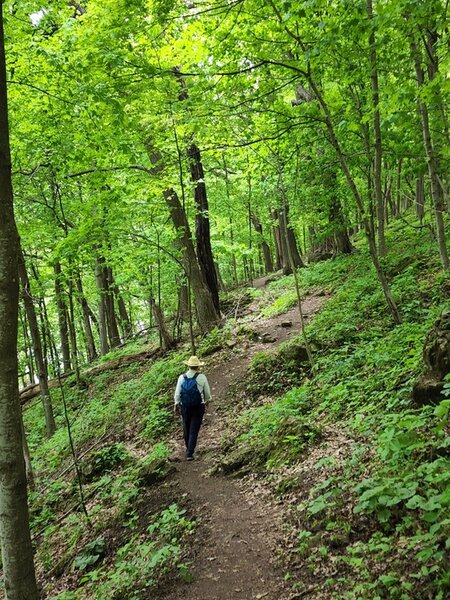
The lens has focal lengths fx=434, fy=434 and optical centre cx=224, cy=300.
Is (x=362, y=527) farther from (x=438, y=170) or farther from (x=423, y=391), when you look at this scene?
(x=438, y=170)

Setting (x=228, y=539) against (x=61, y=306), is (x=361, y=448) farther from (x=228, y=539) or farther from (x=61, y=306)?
(x=61, y=306)

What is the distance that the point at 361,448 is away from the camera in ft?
16.1

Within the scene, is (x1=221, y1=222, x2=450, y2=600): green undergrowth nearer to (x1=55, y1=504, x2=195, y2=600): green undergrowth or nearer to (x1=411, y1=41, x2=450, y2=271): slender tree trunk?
(x1=411, y1=41, x2=450, y2=271): slender tree trunk

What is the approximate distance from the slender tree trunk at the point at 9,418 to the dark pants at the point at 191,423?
428cm

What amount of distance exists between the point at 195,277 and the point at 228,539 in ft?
32.6

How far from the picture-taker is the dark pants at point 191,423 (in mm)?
7883

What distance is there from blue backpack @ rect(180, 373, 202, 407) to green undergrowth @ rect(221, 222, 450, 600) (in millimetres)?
949

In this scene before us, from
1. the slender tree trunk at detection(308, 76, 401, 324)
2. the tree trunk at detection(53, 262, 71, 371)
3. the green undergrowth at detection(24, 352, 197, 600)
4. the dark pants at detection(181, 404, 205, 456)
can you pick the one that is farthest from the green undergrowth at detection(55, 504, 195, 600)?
the tree trunk at detection(53, 262, 71, 371)

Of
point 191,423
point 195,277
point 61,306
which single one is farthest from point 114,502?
point 61,306

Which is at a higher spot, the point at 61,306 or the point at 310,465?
the point at 61,306

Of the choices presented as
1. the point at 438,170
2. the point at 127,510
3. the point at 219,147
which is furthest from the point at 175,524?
the point at 438,170

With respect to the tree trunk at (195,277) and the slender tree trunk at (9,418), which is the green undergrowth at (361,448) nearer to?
the slender tree trunk at (9,418)

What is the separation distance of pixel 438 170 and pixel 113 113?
5.69 m

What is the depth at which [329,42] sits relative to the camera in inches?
213
